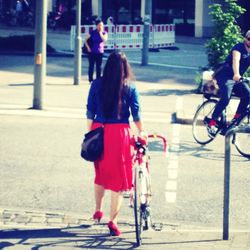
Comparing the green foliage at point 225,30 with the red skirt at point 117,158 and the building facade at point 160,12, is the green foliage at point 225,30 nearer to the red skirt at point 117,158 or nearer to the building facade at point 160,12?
the red skirt at point 117,158

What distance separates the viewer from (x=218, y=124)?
1373cm

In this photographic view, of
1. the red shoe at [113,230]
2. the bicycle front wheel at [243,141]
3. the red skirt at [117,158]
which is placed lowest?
the red shoe at [113,230]

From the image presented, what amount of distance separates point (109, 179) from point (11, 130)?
6700 millimetres

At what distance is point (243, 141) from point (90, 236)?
240 inches

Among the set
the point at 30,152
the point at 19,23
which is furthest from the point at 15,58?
the point at 19,23

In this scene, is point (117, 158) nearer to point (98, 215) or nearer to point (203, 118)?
point (98, 215)

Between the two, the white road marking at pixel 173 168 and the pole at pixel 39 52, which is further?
the pole at pixel 39 52

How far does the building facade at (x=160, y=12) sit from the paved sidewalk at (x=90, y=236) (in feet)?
136

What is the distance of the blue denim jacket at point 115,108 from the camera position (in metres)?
8.23

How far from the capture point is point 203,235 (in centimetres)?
825

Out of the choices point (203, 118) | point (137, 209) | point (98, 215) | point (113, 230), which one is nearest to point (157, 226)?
point (98, 215)

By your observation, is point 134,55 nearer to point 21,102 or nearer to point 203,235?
point 21,102

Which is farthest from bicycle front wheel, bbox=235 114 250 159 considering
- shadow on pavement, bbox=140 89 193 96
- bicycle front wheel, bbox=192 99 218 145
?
shadow on pavement, bbox=140 89 193 96

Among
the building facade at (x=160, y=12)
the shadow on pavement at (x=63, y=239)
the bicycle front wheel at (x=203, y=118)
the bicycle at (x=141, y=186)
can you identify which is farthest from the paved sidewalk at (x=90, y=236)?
the building facade at (x=160, y=12)
